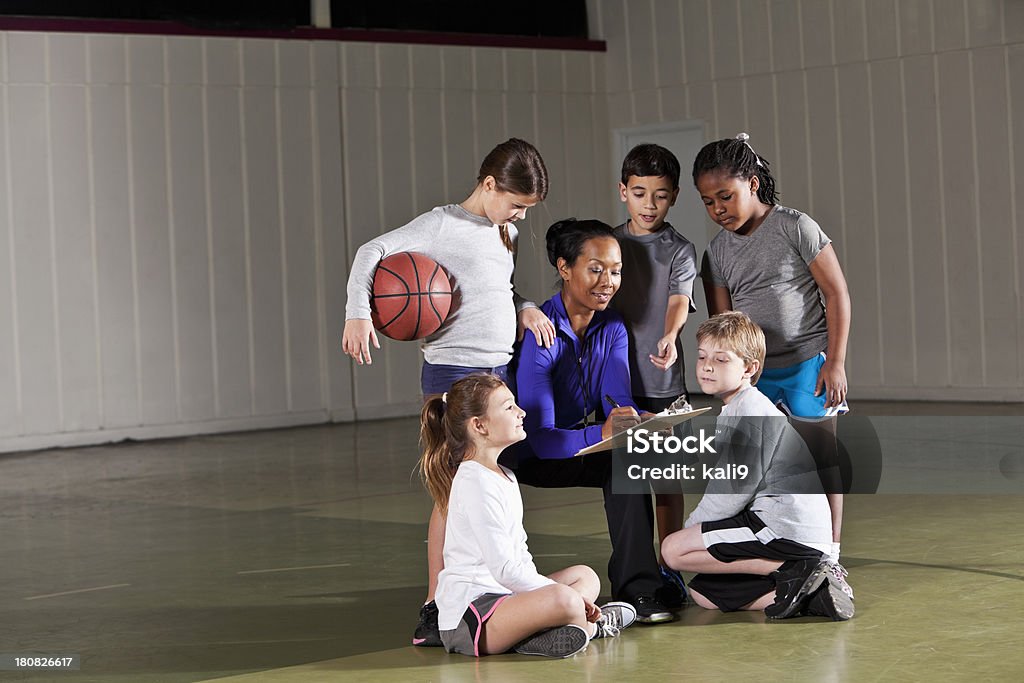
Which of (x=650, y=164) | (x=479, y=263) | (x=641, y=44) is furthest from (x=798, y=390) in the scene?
(x=641, y=44)

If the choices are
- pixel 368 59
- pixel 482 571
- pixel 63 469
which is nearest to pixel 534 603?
pixel 482 571

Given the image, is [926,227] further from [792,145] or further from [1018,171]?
[792,145]

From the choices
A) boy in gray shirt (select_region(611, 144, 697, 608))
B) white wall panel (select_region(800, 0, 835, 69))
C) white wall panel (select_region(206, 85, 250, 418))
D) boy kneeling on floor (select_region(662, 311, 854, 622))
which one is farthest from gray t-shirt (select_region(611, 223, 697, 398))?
white wall panel (select_region(800, 0, 835, 69))

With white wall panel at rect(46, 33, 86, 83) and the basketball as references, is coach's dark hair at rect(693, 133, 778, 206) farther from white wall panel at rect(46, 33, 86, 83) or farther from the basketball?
white wall panel at rect(46, 33, 86, 83)

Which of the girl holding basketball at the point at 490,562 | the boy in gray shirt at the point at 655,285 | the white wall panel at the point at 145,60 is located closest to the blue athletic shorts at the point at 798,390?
the boy in gray shirt at the point at 655,285

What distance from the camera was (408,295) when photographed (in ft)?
13.4

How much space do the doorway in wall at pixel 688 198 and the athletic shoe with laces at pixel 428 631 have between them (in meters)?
8.29

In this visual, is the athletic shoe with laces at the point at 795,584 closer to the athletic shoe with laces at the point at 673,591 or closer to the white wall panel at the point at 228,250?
the athletic shoe with laces at the point at 673,591

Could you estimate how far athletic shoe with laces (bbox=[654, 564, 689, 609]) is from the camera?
174 inches

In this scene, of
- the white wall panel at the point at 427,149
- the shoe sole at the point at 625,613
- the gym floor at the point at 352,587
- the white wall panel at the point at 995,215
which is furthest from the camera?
the white wall panel at the point at 427,149

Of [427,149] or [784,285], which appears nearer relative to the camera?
[784,285]

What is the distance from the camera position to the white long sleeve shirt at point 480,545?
381 centimetres

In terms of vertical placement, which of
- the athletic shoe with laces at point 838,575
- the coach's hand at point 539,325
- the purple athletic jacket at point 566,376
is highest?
the coach's hand at point 539,325

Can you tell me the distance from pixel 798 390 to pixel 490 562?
1252mm
